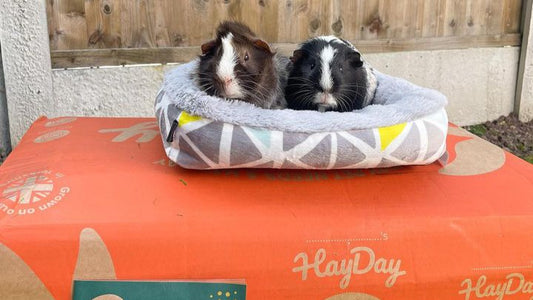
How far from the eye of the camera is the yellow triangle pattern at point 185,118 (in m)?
1.74

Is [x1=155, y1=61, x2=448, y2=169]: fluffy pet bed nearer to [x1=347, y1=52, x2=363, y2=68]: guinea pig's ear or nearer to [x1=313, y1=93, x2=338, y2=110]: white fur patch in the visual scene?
[x1=313, y1=93, x2=338, y2=110]: white fur patch

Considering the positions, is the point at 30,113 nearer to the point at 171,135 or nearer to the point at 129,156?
the point at 129,156

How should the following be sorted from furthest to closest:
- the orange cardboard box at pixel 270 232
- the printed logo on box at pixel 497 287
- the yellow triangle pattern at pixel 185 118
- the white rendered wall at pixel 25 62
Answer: the white rendered wall at pixel 25 62, the yellow triangle pattern at pixel 185 118, the printed logo on box at pixel 497 287, the orange cardboard box at pixel 270 232

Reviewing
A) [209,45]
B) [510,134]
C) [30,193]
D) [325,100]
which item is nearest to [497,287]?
[325,100]

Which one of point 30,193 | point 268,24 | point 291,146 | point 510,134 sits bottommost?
point 510,134

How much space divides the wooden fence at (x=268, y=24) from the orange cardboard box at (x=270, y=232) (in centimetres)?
154

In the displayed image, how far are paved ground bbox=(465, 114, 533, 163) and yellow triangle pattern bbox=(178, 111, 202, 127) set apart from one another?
2.67 meters

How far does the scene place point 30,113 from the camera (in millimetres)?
3113

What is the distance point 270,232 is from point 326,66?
0.76 metres

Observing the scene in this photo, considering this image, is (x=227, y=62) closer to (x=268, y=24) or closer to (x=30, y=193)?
(x=30, y=193)

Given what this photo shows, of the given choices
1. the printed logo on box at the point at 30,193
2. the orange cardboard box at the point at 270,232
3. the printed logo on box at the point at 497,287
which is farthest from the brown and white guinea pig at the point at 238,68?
the printed logo on box at the point at 497,287

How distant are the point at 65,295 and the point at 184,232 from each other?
355mm

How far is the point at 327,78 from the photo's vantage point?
2.02 m

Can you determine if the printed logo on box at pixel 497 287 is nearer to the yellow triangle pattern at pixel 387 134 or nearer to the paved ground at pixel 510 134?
the yellow triangle pattern at pixel 387 134
